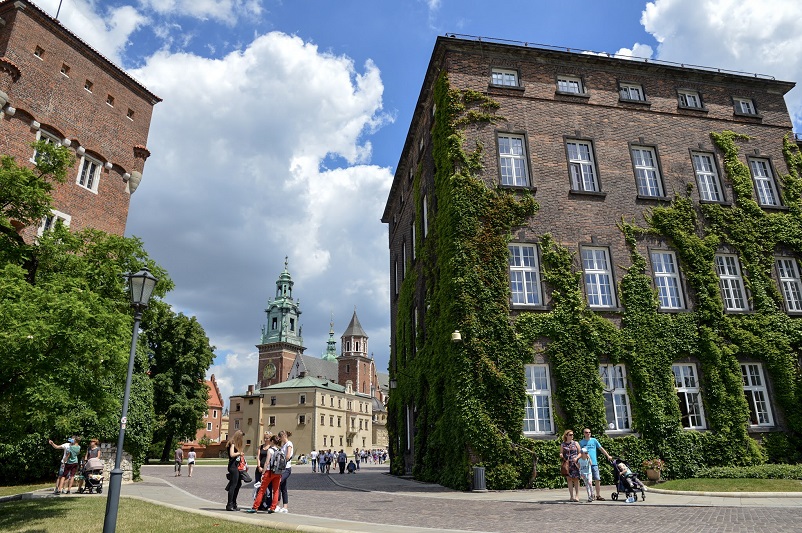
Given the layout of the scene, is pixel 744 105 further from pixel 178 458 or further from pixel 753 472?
pixel 178 458

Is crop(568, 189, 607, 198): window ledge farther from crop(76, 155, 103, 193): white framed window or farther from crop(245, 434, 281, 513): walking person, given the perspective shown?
crop(76, 155, 103, 193): white framed window

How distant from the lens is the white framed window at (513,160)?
69.4ft

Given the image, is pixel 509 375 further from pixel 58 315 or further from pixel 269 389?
pixel 269 389

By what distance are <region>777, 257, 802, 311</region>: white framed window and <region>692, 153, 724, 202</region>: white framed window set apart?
3708mm

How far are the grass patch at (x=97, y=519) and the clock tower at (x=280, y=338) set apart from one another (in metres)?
104

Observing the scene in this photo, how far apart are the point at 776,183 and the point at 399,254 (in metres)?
19.7

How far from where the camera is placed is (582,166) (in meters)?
22.1

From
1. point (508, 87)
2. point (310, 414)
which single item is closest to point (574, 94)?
point (508, 87)

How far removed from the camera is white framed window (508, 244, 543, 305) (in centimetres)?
1953

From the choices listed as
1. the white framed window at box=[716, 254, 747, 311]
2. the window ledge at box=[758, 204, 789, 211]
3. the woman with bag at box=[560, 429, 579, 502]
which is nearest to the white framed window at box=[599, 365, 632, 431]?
the woman with bag at box=[560, 429, 579, 502]

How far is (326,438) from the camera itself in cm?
9362

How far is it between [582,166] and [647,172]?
3.02 meters

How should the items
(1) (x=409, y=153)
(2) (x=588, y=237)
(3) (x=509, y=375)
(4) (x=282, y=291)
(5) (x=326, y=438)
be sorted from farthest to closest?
(4) (x=282, y=291), (5) (x=326, y=438), (1) (x=409, y=153), (2) (x=588, y=237), (3) (x=509, y=375)

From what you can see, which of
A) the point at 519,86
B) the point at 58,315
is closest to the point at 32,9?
the point at 58,315
